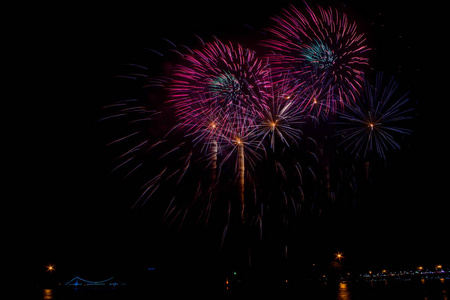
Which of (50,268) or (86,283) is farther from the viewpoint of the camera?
(50,268)

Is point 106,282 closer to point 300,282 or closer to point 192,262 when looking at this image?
point 192,262

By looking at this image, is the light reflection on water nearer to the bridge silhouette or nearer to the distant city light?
the bridge silhouette

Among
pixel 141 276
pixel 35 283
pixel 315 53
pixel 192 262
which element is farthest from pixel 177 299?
pixel 35 283

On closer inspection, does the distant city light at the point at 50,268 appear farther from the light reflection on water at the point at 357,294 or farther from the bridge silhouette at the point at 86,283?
the light reflection on water at the point at 357,294

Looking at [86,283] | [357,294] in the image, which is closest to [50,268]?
[86,283]

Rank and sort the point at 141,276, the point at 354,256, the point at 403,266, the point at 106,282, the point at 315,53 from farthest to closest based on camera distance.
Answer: the point at 403,266, the point at 354,256, the point at 106,282, the point at 141,276, the point at 315,53

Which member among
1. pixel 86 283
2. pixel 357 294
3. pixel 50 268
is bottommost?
pixel 86 283

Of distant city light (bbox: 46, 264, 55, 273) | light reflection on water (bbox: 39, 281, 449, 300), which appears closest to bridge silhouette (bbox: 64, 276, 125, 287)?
distant city light (bbox: 46, 264, 55, 273)

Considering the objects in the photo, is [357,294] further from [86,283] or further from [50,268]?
[50,268]

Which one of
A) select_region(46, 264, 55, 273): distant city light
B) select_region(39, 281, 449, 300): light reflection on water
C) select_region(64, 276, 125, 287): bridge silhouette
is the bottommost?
select_region(64, 276, 125, 287): bridge silhouette

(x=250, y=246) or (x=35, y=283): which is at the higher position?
(x=250, y=246)

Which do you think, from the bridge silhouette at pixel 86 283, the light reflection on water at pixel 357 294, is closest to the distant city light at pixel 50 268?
the bridge silhouette at pixel 86 283
